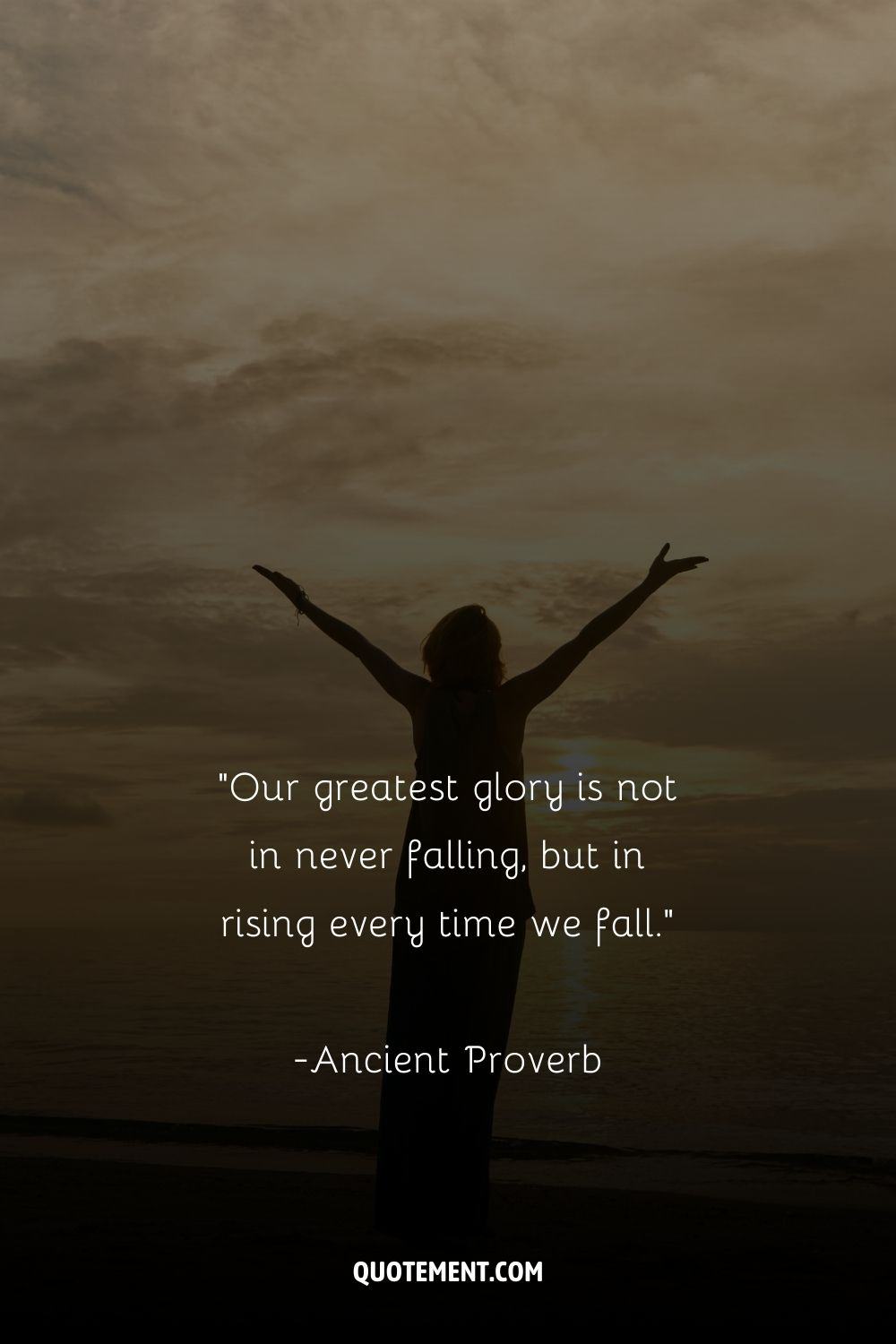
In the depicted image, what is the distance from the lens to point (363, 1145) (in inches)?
609

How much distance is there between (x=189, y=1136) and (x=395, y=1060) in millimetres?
11678

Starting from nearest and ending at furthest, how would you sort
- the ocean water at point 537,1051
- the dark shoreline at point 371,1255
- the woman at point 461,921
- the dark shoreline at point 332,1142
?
the dark shoreline at point 371,1255 → the woman at point 461,921 → the dark shoreline at point 332,1142 → the ocean water at point 537,1051

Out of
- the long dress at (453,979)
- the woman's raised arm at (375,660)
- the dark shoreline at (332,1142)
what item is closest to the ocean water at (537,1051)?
the dark shoreline at (332,1142)

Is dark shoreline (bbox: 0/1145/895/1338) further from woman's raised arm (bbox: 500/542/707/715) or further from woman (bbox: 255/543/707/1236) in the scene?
woman's raised arm (bbox: 500/542/707/715)

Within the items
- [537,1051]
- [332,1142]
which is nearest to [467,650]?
[332,1142]

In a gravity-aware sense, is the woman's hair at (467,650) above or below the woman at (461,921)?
above

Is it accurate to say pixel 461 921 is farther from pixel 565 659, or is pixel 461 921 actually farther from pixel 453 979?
pixel 565 659

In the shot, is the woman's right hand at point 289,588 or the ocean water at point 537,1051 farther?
the ocean water at point 537,1051

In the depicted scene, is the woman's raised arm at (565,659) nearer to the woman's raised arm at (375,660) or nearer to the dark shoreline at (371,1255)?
the woman's raised arm at (375,660)

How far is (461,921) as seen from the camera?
5.61m

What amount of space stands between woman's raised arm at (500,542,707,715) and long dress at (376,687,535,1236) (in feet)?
0.40

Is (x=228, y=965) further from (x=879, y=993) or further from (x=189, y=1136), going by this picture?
(x=189, y=1136)

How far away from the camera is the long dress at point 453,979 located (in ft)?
18.4

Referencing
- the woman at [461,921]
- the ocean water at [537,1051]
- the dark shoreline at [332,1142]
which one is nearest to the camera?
the woman at [461,921]
